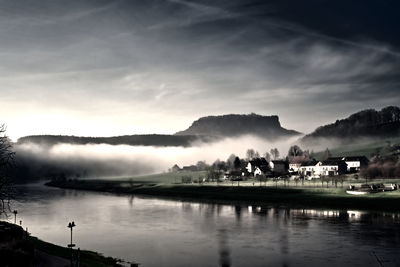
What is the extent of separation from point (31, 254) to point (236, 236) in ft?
123

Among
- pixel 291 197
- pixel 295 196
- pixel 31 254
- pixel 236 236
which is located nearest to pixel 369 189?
pixel 295 196

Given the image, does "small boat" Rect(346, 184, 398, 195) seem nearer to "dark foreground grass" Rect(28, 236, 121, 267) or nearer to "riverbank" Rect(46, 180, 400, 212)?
"riverbank" Rect(46, 180, 400, 212)

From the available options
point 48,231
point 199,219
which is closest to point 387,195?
point 199,219

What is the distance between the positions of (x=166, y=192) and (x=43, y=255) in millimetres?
144647

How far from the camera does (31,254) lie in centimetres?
4275

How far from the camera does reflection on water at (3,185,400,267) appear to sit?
55469 mm

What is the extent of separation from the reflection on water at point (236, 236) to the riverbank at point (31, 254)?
6.88m

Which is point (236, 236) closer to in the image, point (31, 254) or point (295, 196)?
point (31, 254)

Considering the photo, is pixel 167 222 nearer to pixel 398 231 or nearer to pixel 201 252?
pixel 201 252

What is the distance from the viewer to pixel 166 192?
192 meters

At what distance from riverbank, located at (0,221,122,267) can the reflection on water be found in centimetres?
688

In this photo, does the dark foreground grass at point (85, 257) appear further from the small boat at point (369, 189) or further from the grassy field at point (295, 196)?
the small boat at point (369, 189)

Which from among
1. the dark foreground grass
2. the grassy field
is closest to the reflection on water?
the dark foreground grass

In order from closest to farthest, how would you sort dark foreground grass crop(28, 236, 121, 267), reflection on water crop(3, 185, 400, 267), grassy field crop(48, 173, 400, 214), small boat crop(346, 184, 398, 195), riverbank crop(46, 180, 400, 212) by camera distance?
1. dark foreground grass crop(28, 236, 121, 267)
2. reflection on water crop(3, 185, 400, 267)
3. riverbank crop(46, 180, 400, 212)
4. grassy field crop(48, 173, 400, 214)
5. small boat crop(346, 184, 398, 195)
